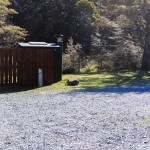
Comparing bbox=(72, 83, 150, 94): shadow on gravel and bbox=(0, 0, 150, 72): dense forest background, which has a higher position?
bbox=(0, 0, 150, 72): dense forest background

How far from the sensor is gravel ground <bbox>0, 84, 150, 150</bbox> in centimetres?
547

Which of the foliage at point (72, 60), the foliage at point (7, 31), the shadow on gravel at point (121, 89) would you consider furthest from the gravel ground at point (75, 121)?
the foliage at point (72, 60)

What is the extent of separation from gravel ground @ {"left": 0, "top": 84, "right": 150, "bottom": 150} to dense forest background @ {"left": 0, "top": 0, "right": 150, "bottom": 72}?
370 inches

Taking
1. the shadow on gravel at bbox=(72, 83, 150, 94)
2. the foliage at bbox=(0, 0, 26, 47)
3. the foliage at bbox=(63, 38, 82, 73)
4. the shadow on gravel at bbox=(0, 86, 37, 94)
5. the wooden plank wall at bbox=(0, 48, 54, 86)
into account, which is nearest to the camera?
the shadow on gravel at bbox=(72, 83, 150, 94)

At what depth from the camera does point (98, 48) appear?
83.2 ft

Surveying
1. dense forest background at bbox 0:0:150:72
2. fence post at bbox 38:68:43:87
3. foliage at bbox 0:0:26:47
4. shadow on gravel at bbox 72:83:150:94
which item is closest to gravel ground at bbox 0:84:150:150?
shadow on gravel at bbox 72:83:150:94

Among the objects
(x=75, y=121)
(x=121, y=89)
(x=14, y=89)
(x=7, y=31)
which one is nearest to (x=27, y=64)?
(x=14, y=89)

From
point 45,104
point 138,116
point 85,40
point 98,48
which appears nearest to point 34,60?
point 45,104

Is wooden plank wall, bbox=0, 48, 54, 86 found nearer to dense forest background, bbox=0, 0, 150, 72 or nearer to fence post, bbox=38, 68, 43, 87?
fence post, bbox=38, 68, 43, 87

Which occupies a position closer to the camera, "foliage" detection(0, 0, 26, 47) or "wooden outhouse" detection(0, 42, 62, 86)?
"wooden outhouse" detection(0, 42, 62, 86)

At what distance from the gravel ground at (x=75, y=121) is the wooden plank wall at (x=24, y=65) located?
240cm

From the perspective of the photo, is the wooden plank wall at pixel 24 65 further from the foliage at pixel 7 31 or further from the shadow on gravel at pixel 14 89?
the foliage at pixel 7 31

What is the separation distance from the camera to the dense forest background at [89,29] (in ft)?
67.7

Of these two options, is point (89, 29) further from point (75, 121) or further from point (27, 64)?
point (75, 121)
